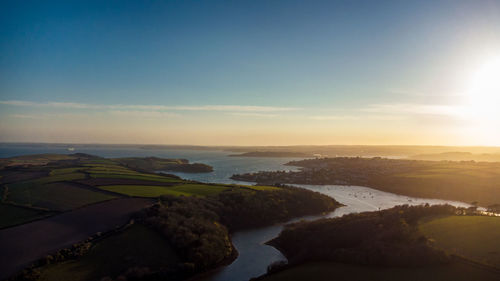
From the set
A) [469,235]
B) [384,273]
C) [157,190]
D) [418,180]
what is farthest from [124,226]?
[418,180]

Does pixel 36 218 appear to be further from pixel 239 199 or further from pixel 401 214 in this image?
pixel 401 214

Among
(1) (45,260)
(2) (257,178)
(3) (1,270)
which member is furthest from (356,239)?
(2) (257,178)

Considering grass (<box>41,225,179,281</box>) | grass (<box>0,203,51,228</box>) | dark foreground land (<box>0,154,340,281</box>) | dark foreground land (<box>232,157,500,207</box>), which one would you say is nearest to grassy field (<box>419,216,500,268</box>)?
dark foreground land (<box>0,154,340,281</box>)

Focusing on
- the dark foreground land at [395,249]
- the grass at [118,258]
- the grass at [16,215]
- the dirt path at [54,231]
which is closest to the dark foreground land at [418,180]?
the dark foreground land at [395,249]

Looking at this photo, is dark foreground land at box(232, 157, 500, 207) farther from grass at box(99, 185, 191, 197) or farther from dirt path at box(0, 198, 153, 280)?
dirt path at box(0, 198, 153, 280)

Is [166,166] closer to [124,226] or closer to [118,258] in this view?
[124,226]

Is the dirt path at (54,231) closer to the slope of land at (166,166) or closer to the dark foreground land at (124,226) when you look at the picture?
the dark foreground land at (124,226)
